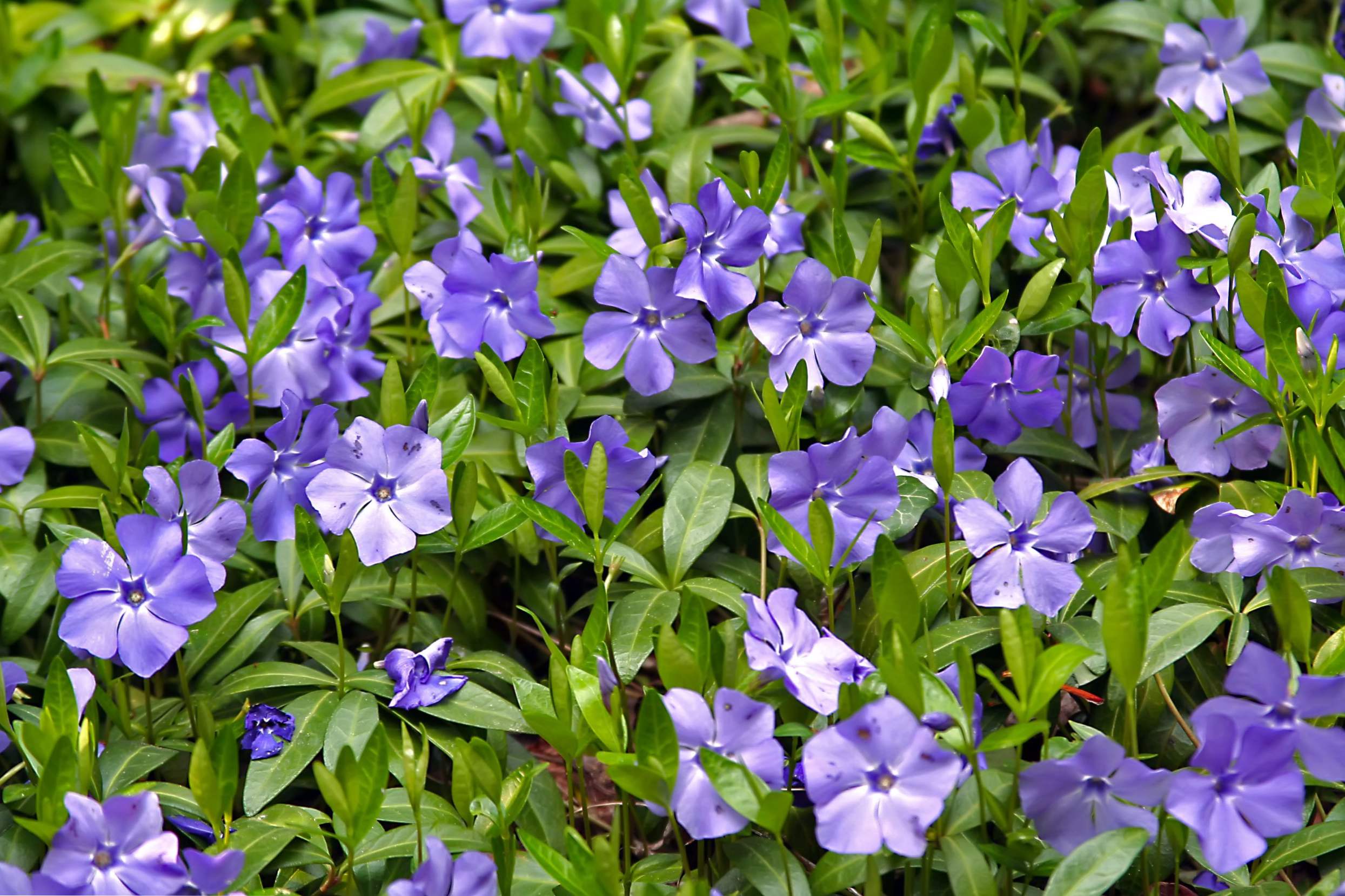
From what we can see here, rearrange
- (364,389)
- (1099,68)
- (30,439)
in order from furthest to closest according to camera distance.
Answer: (1099,68), (364,389), (30,439)

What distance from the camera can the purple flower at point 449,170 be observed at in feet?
6.99

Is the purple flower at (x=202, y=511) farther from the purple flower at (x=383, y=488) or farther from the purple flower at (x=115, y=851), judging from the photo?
the purple flower at (x=115, y=851)

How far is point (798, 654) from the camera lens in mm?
1434

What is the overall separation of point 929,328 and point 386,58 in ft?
4.43

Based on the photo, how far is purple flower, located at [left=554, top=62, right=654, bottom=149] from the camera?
2.26 metres

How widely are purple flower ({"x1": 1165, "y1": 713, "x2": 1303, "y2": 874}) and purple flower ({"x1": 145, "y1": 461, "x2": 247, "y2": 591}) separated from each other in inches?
45.5

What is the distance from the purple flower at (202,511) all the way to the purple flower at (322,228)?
1.79 ft

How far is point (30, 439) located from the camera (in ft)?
6.01

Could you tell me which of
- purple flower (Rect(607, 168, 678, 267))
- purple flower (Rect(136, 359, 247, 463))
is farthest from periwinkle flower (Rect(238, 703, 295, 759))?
purple flower (Rect(607, 168, 678, 267))

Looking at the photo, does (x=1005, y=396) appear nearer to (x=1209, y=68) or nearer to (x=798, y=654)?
(x=798, y=654)

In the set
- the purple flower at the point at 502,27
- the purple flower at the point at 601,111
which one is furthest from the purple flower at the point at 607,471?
the purple flower at the point at 502,27

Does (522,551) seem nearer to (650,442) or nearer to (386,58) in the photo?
(650,442)

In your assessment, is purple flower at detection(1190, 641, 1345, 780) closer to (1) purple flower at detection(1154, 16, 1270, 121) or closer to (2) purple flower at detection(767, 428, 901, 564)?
(2) purple flower at detection(767, 428, 901, 564)

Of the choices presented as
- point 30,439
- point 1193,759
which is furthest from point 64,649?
point 1193,759
